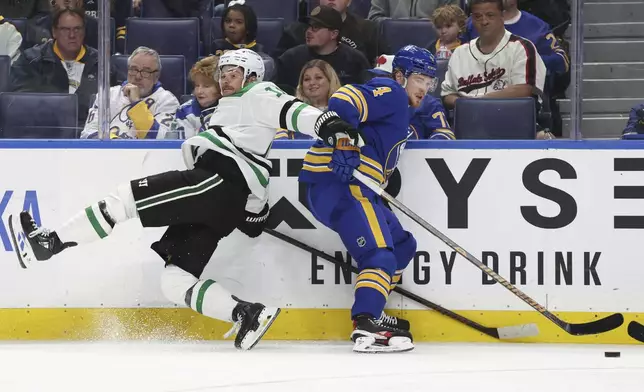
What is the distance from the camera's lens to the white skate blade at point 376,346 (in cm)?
452

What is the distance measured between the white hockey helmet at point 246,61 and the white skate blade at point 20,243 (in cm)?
102

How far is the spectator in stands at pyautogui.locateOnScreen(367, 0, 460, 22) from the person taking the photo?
5152 millimetres

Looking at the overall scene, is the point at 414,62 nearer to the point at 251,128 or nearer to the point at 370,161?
the point at 370,161

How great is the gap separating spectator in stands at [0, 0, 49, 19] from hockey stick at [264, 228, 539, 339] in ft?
4.43

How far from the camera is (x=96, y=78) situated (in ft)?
16.2

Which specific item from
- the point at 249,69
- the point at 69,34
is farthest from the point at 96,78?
the point at 249,69

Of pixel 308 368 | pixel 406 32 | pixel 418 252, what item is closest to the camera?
pixel 308 368

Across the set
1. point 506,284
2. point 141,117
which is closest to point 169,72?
point 141,117

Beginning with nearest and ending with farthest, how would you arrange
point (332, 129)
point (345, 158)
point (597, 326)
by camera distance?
point (332, 129) < point (345, 158) < point (597, 326)

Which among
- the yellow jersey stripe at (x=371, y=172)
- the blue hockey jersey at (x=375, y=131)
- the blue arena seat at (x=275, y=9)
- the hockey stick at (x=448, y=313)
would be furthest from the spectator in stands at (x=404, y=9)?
the hockey stick at (x=448, y=313)

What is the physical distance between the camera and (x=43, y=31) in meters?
5.09

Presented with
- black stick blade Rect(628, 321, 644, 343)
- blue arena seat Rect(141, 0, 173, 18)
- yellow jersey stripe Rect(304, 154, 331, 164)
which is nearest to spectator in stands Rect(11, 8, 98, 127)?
blue arena seat Rect(141, 0, 173, 18)

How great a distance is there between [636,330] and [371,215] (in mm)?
1171

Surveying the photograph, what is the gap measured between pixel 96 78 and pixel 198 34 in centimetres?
52
